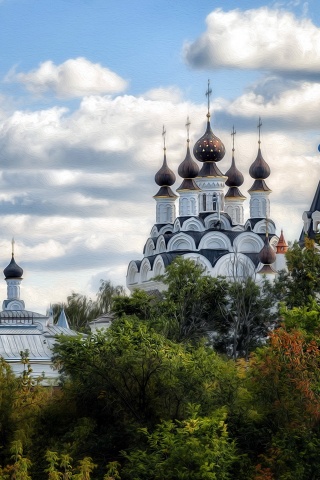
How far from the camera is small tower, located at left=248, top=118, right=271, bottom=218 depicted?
64938mm

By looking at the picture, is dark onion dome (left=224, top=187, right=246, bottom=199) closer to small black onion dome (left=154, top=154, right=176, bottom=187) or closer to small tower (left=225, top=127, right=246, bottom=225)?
small tower (left=225, top=127, right=246, bottom=225)

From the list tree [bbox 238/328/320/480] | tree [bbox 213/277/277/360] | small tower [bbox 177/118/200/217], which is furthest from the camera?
small tower [bbox 177/118/200/217]

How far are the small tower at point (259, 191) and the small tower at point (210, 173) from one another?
1789mm

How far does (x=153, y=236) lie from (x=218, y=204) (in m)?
3.26

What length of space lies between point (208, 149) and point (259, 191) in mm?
3675

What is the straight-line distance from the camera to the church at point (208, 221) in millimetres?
60188

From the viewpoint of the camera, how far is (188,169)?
2451 inches

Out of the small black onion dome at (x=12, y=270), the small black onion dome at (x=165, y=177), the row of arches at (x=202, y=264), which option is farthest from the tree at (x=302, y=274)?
the small black onion dome at (x=165, y=177)

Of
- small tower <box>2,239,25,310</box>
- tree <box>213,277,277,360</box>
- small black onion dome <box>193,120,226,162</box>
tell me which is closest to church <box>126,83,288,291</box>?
small black onion dome <box>193,120,226,162</box>

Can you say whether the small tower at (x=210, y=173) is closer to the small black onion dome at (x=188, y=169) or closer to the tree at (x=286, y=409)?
the small black onion dome at (x=188, y=169)

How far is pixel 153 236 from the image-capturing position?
2534 inches

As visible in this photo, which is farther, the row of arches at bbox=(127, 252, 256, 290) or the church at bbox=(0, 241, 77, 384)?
the row of arches at bbox=(127, 252, 256, 290)

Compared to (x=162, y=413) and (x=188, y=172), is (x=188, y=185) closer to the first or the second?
(x=188, y=172)

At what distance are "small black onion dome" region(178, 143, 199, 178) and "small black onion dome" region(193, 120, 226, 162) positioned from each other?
56 cm
